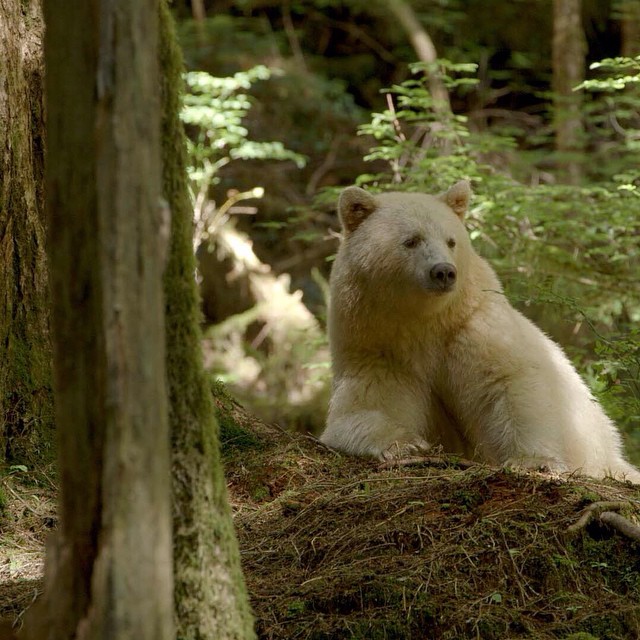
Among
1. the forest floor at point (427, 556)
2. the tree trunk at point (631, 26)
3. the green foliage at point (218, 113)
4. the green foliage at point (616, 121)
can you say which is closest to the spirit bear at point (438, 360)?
the forest floor at point (427, 556)

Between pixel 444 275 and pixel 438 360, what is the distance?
67cm

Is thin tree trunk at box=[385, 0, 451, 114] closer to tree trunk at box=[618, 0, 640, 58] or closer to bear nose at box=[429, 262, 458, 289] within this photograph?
tree trunk at box=[618, 0, 640, 58]

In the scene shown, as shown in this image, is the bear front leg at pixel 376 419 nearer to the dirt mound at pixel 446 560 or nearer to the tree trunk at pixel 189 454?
the dirt mound at pixel 446 560

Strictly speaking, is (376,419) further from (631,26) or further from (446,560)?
(631,26)

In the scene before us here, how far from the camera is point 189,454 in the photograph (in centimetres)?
283

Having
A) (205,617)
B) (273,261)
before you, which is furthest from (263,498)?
(273,261)

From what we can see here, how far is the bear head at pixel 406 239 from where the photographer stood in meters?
5.29

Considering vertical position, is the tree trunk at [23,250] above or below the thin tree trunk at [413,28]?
below

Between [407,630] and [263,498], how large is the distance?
1.76m

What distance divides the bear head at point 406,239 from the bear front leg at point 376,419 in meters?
0.66

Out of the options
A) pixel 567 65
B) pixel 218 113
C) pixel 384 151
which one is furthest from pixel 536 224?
pixel 567 65

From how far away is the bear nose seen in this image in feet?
16.9

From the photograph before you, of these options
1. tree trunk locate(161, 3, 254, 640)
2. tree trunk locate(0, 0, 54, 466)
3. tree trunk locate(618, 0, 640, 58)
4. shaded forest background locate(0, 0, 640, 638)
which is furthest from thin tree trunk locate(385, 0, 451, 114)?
tree trunk locate(161, 3, 254, 640)

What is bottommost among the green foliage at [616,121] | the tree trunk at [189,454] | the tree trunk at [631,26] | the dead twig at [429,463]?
the dead twig at [429,463]
